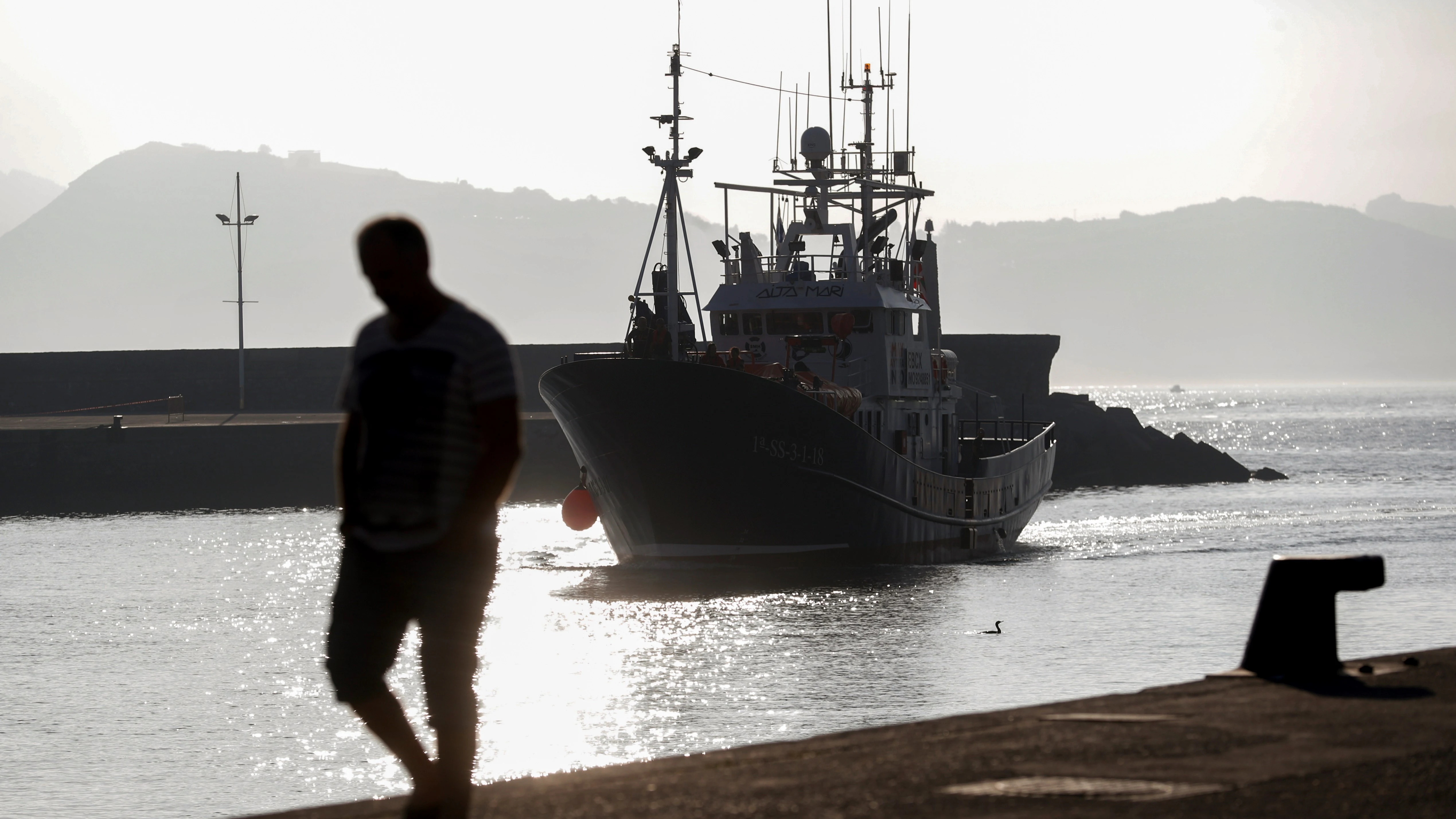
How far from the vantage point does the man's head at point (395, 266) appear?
4.50 metres

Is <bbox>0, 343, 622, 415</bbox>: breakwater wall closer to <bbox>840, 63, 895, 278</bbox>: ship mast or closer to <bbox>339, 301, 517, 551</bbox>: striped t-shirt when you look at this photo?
<bbox>840, 63, 895, 278</bbox>: ship mast

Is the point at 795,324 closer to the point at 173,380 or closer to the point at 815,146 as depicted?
the point at 815,146

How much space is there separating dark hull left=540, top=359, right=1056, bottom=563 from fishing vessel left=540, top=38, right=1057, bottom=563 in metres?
0.03

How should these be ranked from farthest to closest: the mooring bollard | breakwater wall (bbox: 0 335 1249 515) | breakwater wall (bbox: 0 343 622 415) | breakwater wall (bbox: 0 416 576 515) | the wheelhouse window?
breakwater wall (bbox: 0 343 622 415)
breakwater wall (bbox: 0 335 1249 515)
breakwater wall (bbox: 0 416 576 515)
the wheelhouse window
the mooring bollard

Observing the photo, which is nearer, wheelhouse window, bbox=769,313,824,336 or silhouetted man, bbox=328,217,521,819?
silhouetted man, bbox=328,217,521,819

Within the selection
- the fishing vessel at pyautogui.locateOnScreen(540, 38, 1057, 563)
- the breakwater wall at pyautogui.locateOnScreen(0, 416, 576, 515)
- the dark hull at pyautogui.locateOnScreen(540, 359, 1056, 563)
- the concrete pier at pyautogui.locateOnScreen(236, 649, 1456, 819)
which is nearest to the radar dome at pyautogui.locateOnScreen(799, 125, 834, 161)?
the fishing vessel at pyautogui.locateOnScreen(540, 38, 1057, 563)

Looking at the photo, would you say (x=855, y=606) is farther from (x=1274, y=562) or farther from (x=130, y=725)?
(x=1274, y=562)

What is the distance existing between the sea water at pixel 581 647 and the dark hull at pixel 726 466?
473 millimetres

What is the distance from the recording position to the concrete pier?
4754 mm

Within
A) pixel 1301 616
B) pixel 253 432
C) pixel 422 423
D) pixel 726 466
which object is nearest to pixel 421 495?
pixel 422 423

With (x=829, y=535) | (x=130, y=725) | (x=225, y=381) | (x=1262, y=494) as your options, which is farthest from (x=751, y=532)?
(x=225, y=381)

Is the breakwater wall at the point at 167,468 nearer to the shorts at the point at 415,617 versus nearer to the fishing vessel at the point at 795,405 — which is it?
the fishing vessel at the point at 795,405

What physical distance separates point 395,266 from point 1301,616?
469cm

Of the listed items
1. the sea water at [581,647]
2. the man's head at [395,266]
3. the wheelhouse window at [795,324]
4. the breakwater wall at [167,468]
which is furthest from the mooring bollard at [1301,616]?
the breakwater wall at [167,468]
